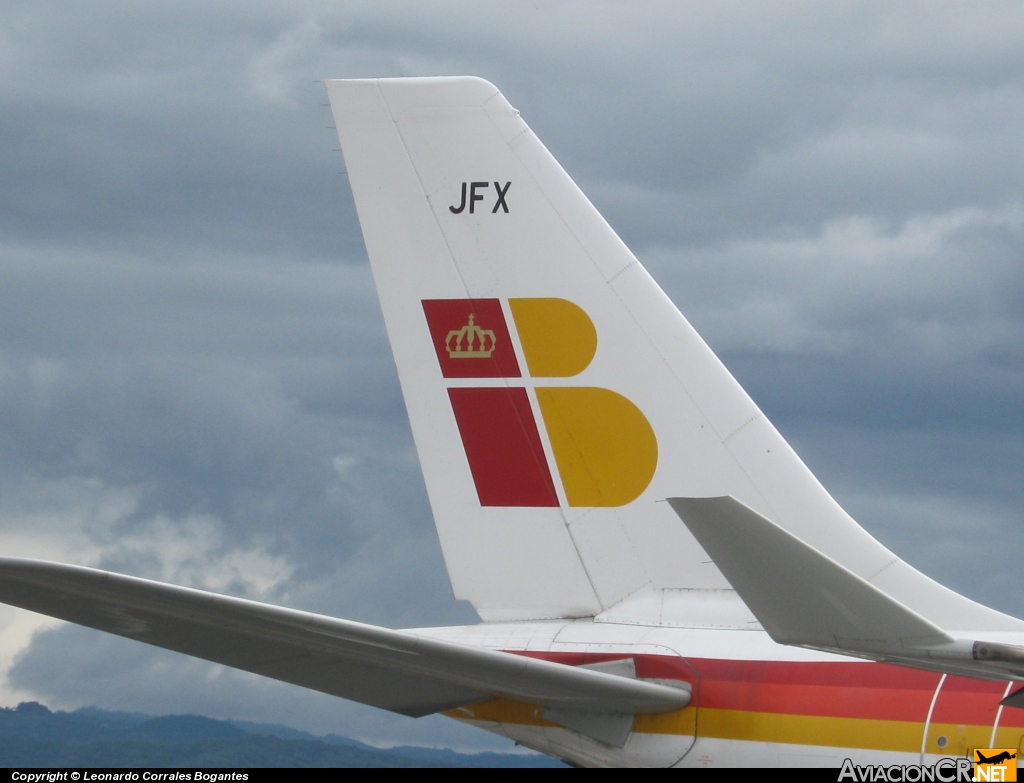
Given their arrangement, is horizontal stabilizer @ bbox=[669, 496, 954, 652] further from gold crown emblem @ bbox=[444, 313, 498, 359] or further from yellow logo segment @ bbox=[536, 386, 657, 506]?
gold crown emblem @ bbox=[444, 313, 498, 359]

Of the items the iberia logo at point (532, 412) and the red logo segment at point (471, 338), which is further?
the red logo segment at point (471, 338)

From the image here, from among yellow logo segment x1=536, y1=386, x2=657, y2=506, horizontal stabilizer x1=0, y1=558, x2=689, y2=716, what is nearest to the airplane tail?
yellow logo segment x1=536, y1=386, x2=657, y2=506

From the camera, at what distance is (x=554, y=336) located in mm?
11156

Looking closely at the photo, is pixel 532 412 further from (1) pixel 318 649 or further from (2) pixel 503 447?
(1) pixel 318 649

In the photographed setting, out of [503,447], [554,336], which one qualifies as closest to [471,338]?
[554,336]

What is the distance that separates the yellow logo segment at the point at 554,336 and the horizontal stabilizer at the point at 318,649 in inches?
120

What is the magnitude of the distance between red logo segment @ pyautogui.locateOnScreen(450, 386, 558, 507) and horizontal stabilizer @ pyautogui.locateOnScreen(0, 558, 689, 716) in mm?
2247

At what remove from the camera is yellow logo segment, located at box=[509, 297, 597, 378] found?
434 inches

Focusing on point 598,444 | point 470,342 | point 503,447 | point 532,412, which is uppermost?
point 470,342

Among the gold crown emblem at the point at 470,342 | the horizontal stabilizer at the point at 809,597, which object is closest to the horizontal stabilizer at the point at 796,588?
the horizontal stabilizer at the point at 809,597

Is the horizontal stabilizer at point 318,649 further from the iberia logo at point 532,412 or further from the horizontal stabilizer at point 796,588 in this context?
the horizontal stabilizer at point 796,588

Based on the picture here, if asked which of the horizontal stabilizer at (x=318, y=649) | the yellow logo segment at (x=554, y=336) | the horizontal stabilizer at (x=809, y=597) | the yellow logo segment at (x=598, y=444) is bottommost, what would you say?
the horizontal stabilizer at (x=809, y=597)

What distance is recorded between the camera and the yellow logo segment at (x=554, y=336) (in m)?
11.0

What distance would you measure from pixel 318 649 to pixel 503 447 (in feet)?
12.3
